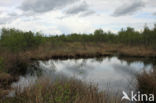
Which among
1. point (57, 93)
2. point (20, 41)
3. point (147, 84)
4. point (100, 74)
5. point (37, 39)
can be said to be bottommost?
point (100, 74)

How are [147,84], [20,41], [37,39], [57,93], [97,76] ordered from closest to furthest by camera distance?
[57,93] < [147,84] < [97,76] < [20,41] < [37,39]

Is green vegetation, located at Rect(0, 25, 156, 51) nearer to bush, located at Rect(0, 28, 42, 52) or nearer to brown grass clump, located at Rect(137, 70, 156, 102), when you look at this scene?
bush, located at Rect(0, 28, 42, 52)

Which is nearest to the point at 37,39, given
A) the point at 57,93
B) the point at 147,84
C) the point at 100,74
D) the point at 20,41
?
the point at 20,41

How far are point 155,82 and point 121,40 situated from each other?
37570 millimetres

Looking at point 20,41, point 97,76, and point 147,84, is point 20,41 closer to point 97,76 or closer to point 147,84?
point 97,76

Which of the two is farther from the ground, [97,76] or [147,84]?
[147,84]

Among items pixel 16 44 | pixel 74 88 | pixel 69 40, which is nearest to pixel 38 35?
pixel 16 44

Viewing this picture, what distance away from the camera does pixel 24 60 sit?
555 inches

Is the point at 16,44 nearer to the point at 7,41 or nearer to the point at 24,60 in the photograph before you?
the point at 7,41

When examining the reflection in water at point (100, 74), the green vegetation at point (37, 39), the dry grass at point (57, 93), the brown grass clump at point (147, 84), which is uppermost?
the green vegetation at point (37, 39)

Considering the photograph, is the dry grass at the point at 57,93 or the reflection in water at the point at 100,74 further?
the reflection in water at the point at 100,74

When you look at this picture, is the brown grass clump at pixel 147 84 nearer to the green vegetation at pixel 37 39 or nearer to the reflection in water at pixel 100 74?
the reflection in water at pixel 100 74

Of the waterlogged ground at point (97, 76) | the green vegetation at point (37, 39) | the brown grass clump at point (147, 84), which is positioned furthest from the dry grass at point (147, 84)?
the green vegetation at point (37, 39)

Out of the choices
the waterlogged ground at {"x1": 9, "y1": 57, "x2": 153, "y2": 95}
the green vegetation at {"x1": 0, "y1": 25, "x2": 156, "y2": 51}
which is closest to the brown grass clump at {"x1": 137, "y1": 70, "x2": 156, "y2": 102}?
the waterlogged ground at {"x1": 9, "y1": 57, "x2": 153, "y2": 95}
